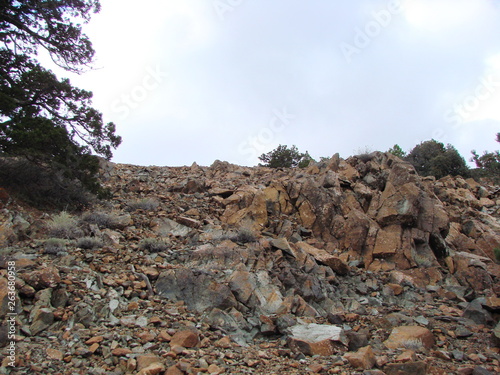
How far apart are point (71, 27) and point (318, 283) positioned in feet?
43.7

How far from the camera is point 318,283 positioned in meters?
8.03

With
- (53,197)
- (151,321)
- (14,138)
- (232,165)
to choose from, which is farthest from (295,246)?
(232,165)

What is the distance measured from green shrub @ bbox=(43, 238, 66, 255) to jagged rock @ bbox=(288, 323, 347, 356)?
16.9 ft

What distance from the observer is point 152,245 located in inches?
313

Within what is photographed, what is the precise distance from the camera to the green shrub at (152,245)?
26.0ft

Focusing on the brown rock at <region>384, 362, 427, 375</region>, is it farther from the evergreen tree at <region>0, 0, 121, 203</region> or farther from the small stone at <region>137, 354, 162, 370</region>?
the evergreen tree at <region>0, 0, 121, 203</region>

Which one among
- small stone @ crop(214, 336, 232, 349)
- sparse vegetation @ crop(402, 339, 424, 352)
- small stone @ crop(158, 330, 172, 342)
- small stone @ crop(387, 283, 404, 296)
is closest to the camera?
small stone @ crop(158, 330, 172, 342)

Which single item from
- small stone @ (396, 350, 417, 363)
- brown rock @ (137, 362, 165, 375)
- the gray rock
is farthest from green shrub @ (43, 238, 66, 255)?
the gray rock

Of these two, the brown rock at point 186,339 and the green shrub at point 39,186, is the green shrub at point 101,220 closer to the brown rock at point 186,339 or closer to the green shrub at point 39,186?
the green shrub at point 39,186

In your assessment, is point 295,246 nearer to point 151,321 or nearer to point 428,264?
point 428,264

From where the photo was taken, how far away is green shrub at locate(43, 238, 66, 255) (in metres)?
6.78

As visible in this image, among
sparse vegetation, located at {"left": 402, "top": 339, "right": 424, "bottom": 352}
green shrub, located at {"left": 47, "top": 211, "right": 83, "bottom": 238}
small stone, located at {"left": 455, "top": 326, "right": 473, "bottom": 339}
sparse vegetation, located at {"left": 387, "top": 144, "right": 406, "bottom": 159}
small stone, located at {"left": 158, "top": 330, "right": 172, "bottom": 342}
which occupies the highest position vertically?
sparse vegetation, located at {"left": 387, "top": 144, "right": 406, "bottom": 159}

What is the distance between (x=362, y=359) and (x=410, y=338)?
1.63 metres

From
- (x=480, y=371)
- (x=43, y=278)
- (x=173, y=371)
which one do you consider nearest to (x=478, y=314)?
(x=480, y=371)
